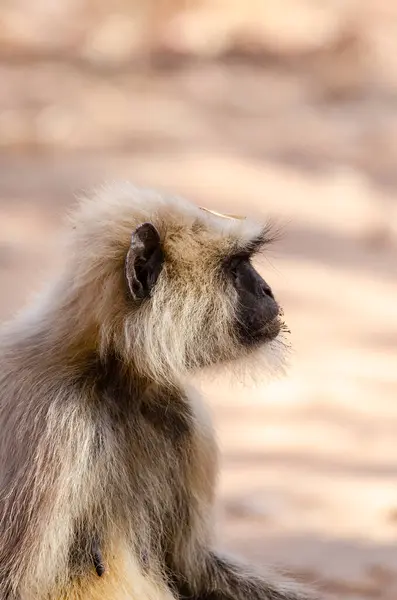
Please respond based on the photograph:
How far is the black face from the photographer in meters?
4.35

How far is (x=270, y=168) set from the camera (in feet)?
37.6

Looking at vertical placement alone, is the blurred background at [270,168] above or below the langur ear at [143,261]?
above

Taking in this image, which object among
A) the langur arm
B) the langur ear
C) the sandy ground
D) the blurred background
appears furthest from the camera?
the blurred background

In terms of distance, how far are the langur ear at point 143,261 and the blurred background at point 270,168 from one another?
2.11 m

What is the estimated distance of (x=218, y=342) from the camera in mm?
4320

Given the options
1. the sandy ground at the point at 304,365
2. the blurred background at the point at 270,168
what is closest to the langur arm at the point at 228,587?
the sandy ground at the point at 304,365

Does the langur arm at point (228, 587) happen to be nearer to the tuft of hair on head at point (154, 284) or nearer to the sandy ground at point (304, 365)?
the sandy ground at point (304, 365)

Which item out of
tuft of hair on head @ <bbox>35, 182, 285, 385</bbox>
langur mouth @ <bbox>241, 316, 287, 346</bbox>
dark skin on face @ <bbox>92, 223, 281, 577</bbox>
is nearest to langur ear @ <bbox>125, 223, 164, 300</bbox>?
tuft of hair on head @ <bbox>35, 182, 285, 385</bbox>

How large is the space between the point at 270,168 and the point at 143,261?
751 centimetres

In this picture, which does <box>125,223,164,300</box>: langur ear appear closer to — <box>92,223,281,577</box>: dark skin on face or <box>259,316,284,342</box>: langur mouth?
<box>92,223,281,577</box>: dark skin on face

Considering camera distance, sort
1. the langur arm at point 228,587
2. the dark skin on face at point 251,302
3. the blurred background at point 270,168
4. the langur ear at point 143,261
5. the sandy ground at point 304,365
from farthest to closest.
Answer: the blurred background at point 270,168 → the sandy ground at point 304,365 → the langur arm at point 228,587 → the dark skin on face at point 251,302 → the langur ear at point 143,261

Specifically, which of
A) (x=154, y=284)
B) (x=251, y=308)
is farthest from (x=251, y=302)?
(x=154, y=284)

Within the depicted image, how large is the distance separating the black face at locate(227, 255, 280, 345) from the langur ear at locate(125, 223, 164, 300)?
0.32 meters

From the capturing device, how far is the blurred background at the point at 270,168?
7141mm
